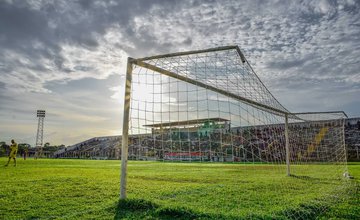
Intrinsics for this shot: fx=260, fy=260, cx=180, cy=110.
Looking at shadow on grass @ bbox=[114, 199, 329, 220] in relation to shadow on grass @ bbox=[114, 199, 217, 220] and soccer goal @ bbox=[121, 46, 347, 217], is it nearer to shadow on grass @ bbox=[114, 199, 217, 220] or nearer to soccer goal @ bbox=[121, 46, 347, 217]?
shadow on grass @ bbox=[114, 199, 217, 220]

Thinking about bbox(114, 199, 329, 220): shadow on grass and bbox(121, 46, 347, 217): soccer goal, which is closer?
bbox(114, 199, 329, 220): shadow on grass

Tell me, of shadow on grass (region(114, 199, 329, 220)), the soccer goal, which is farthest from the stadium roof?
shadow on grass (region(114, 199, 329, 220))

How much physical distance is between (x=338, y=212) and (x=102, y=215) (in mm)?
3985

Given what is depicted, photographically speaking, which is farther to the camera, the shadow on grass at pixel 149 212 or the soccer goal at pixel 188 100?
the soccer goal at pixel 188 100

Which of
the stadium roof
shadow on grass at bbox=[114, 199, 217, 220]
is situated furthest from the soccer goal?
shadow on grass at bbox=[114, 199, 217, 220]

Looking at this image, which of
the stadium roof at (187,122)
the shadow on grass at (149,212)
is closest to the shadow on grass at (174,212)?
the shadow on grass at (149,212)

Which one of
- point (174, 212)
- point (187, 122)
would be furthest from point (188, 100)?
point (174, 212)

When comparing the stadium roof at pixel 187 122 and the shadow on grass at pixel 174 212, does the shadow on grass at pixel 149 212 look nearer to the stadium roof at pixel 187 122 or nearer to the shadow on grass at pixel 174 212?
the shadow on grass at pixel 174 212

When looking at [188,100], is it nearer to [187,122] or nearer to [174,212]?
[187,122]

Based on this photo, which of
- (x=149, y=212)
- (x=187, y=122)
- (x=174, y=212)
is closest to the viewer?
(x=174, y=212)

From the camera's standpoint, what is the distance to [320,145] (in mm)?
15219

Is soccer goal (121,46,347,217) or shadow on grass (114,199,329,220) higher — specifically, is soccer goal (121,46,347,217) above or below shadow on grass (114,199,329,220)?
above

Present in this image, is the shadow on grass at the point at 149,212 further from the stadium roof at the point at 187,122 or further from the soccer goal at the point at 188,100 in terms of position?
the stadium roof at the point at 187,122

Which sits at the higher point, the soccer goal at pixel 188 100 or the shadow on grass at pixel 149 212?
the soccer goal at pixel 188 100
